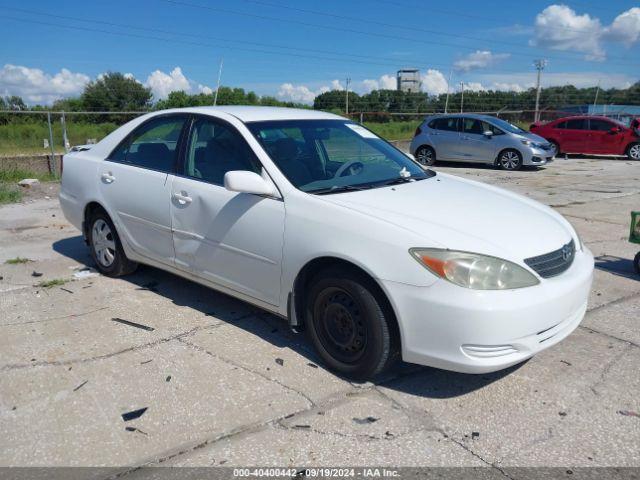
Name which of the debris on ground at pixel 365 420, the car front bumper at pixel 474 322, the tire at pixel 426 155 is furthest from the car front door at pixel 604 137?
the debris on ground at pixel 365 420

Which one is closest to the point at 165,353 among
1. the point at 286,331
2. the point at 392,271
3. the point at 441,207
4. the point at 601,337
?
the point at 286,331

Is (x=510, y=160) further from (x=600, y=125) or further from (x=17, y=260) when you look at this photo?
(x=17, y=260)

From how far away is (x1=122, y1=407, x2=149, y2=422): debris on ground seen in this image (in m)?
3.15

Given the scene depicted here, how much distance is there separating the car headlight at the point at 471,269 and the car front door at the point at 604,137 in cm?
1856

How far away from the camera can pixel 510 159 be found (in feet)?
53.4

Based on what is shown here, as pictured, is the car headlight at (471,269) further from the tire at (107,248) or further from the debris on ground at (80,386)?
the tire at (107,248)

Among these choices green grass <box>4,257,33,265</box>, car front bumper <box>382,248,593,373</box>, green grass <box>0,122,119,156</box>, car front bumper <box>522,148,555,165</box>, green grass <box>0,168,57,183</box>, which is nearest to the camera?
car front bumper <box>382,248,593,373</box>

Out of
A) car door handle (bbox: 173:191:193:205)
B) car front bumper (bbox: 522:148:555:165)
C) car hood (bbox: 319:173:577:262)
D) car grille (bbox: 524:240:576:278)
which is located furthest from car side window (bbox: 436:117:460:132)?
car grille (bbox: 524:240:576:278)

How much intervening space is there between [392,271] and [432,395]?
836 mm

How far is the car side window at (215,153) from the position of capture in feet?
13.7

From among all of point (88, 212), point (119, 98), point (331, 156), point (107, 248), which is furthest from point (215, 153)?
point (119, 98)

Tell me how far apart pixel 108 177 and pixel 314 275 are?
2.53 metres

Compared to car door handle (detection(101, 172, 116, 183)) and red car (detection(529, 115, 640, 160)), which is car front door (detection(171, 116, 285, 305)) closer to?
car door handle (detection(101, 172, 116, 183))

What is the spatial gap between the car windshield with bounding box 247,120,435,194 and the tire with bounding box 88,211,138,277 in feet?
6.26
